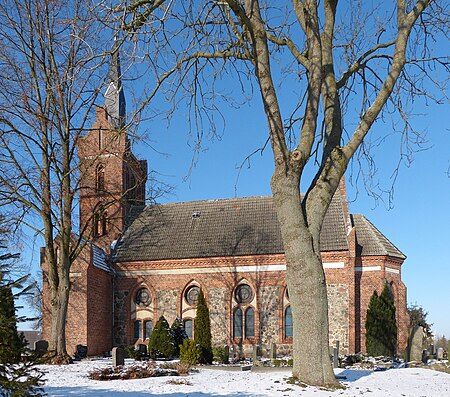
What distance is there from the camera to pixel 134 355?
771 inches

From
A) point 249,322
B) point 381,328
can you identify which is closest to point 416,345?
point 381,328

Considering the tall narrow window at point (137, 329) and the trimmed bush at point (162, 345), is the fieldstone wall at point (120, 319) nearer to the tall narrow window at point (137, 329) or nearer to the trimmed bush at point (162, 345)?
the tall narrow window at point (137, 329)

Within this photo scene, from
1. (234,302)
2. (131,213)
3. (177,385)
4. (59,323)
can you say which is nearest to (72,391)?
(177,385)

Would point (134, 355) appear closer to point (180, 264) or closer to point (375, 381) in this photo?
point (180, 264)

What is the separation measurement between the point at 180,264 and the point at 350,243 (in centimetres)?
842

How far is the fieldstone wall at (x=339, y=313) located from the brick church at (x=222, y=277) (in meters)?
0.05

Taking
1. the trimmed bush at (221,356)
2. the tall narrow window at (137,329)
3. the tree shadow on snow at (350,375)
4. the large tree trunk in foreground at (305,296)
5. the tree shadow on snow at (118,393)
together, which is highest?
the large tree trunk in foreground at (305,296)

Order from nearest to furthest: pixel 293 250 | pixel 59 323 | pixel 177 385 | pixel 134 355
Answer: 1. pixel 293 250
2. pixel 177 385
3. pixel 59 323
4. pixel 134 355

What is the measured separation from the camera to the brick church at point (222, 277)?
25.0 m

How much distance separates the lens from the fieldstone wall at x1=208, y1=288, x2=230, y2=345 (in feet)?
86.4

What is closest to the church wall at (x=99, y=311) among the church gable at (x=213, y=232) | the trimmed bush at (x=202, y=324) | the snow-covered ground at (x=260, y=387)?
the church gable at (x=213, y=232)

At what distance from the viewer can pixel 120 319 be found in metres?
27.8

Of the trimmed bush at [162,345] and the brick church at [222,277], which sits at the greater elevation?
the brick church at [222,277]

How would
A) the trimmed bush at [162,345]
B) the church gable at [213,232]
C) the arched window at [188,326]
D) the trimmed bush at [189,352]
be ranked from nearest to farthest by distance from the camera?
1. the trimmed bush at [189,352]
2. the trimmed bush at [162,345]
3. the church gable at [213,232]
4. the arched window at [188,326]
